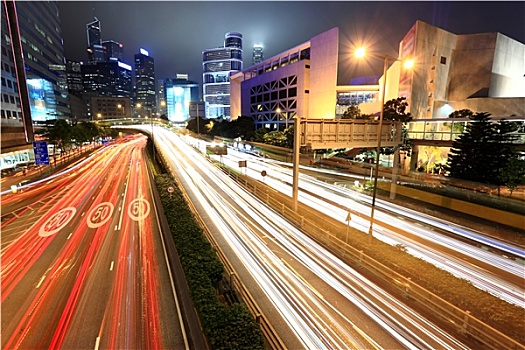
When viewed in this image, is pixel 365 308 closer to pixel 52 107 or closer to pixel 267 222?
pixel 267 222

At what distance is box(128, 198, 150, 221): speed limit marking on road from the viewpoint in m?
20.4

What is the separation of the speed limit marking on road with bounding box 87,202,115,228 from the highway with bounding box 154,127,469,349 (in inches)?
314

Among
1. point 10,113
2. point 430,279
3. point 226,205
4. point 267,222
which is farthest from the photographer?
point 10,113

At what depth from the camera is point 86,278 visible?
12250mm

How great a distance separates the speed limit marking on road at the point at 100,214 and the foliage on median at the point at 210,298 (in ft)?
19.9

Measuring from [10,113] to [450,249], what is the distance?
8000 cm

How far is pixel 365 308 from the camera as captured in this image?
9.79 metres

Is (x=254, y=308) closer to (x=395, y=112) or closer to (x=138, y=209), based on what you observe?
(x=138, y=209)


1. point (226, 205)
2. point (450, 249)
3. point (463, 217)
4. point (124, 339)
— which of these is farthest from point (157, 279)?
point (463, 217)

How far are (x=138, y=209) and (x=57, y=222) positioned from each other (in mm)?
5362

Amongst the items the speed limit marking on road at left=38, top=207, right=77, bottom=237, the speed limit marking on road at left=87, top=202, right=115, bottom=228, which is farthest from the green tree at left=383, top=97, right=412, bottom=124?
the speed limit marking on road at left=38, top=207, right=77, bottom=237

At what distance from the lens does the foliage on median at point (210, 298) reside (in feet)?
25.1

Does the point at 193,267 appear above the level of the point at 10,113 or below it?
below

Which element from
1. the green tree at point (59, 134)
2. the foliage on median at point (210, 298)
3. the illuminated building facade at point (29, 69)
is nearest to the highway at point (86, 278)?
the foliage on median at point (210, 298)
